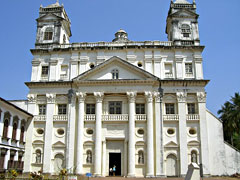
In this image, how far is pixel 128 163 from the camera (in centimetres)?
2909

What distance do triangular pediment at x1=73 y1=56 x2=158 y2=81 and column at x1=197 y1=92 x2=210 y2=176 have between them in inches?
262

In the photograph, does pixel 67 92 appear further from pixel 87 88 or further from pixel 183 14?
pixel 183 14

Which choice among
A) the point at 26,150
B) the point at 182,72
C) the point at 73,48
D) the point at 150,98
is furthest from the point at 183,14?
the point at 26,150

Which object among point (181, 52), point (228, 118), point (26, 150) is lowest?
point (26, 150)

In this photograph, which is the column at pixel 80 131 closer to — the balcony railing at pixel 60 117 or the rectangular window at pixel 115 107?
the balcony railing at pixel 60 117

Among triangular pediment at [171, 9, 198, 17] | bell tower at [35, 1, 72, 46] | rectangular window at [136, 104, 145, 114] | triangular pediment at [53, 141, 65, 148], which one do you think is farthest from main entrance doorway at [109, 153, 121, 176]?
triangular pediment at [171, 9, 198, 17]

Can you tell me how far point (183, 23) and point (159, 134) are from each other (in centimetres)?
1437

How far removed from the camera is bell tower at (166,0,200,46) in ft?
109

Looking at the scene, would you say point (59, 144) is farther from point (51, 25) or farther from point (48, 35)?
point (51, 25)

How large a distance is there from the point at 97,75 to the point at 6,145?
12.1 m

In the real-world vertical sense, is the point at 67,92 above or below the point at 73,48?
below

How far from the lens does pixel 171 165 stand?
29453 mm

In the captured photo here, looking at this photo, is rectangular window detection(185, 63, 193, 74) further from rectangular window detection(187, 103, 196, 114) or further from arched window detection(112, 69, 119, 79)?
arched window detection(112, 69, 119, 79)

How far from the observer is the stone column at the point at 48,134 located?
97.8ft
